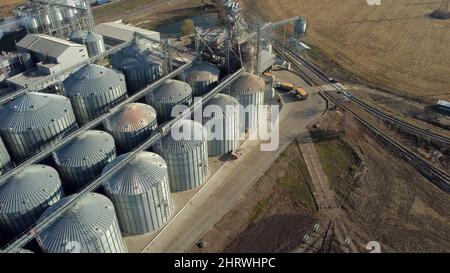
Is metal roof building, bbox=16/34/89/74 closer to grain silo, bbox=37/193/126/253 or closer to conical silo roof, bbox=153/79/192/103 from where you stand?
conical silo roof, bbox=153/79/192/103

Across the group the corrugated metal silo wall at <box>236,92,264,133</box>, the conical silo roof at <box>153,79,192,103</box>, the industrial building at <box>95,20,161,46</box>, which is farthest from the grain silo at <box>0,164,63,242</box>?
the industrial building at <box>95,20,161,46</box>

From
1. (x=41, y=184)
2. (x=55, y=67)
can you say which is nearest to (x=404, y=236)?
(x=41, y=184)

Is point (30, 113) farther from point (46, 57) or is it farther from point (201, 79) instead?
point (46, 57)

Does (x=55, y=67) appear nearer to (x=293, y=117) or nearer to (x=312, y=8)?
(x=293, y=117)

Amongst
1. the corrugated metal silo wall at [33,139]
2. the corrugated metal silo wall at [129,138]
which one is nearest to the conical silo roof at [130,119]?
the corrugated metal silo wall at [129,138]

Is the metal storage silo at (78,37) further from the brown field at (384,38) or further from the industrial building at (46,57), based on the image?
the brown field at (384,38)
